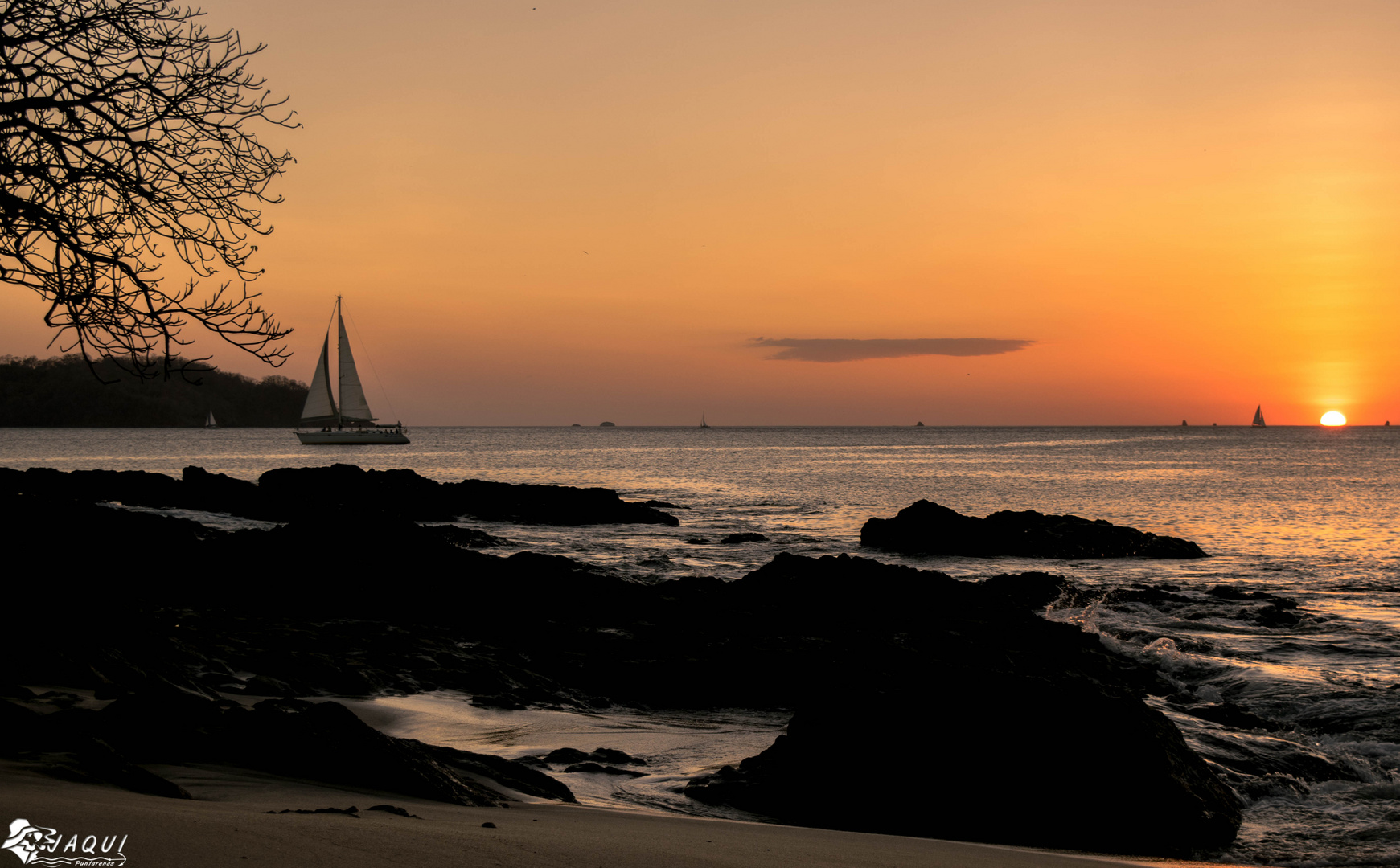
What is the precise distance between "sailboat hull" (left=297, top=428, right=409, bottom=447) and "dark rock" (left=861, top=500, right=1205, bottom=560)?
86.7 meters

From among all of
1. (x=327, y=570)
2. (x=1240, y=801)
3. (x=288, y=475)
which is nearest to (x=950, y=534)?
(x=327, y=570)

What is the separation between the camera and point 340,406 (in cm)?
9744

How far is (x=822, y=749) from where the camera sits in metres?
6.40

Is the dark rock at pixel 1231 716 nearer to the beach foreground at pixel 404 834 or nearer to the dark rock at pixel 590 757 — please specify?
the beach foreground at pixel 404 834

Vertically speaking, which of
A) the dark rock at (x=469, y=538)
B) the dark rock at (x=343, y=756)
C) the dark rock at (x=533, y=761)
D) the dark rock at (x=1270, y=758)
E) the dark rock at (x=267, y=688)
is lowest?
the dark rock at (x=469, y=538)

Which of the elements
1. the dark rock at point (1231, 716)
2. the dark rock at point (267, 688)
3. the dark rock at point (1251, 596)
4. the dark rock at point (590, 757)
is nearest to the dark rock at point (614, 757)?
the dark rock at point (590, 757)

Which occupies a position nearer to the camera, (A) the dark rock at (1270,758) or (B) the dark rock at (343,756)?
(B) the dark rock at (343,756)

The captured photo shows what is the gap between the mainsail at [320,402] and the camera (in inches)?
3817

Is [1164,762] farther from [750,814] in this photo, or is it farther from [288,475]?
[288,475]

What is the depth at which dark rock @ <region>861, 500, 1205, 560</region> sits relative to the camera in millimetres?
25094

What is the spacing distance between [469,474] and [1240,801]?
63949 millimetres

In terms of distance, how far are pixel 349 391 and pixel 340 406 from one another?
2.06 m

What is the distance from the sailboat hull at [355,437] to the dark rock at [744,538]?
83.4 metres

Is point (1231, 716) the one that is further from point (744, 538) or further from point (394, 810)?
point (744, 538)
